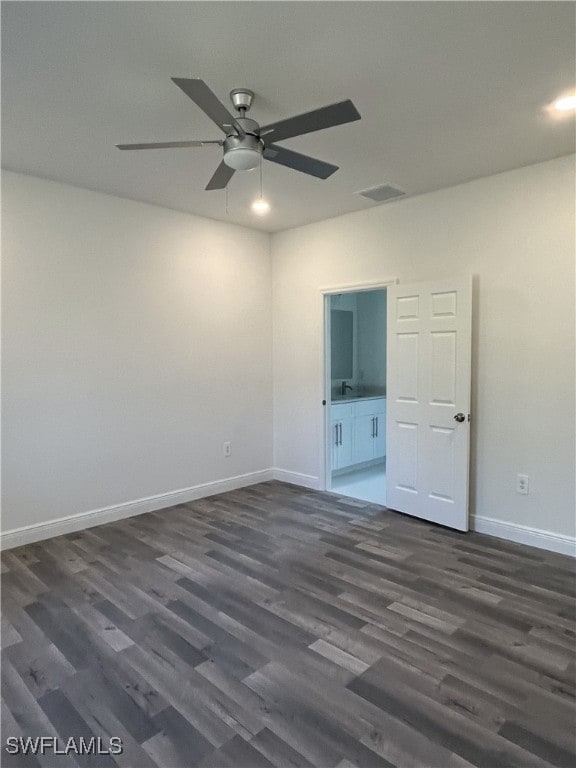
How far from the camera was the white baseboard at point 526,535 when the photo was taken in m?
3.42

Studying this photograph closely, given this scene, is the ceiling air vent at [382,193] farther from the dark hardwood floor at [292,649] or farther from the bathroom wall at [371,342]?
the dark hardwood floor at [292,649]

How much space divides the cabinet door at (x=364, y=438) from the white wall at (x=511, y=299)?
6.45 feet

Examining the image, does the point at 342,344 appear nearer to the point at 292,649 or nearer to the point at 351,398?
the point at 351,398

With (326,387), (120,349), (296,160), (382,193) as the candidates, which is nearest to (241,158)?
(296,160)

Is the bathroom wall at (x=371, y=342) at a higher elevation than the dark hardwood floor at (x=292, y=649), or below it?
higher

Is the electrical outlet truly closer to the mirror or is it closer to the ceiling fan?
the ceiling fan

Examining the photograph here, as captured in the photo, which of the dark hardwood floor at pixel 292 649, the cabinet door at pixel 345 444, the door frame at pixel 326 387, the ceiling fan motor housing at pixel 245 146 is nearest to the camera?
the dark hardwood floor at pixel 292 649

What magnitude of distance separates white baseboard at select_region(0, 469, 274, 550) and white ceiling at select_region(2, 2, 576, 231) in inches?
108

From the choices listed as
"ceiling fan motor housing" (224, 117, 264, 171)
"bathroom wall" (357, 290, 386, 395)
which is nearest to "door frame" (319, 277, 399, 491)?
"bathroom wall" (357, 290, 386, 395)

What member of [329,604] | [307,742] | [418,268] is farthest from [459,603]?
[418,268]

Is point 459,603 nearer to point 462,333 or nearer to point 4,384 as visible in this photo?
point 462,333

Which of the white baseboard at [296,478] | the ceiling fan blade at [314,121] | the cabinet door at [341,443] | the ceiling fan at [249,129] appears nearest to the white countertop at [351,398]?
the cabinet door at [341,443]

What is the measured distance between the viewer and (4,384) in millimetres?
3539

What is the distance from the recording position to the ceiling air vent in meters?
3.93
